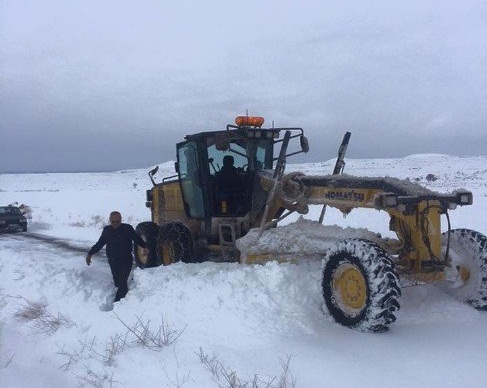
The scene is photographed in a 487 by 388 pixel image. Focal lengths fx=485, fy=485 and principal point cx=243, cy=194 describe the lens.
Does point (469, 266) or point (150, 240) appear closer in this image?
point (469, 266)

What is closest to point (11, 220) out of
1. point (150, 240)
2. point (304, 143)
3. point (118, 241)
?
point (150, 240)

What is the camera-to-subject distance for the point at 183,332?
16.4 ft

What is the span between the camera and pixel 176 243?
28.1 feet

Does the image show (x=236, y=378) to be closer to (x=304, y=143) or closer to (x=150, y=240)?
(x=304, y=143)

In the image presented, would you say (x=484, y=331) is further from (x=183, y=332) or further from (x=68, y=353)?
(x=68, y=353)

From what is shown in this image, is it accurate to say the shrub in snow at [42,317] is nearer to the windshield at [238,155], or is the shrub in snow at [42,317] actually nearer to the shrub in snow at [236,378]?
the shrub in snow at [236,378]

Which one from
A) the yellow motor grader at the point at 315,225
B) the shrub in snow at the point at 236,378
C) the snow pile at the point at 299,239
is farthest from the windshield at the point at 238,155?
the shrub in snow at the point at 236,378

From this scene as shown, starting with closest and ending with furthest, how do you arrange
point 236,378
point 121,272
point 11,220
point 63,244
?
point 236,378 → point 121,272 → point 63,244 → point 11,220

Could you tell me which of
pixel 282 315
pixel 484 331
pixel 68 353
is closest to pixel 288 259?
pixel 282 315

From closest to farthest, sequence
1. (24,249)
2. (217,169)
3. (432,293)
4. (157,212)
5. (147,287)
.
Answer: (432,293)
(147,287)
(217,169)
(157,212)
(24,249)

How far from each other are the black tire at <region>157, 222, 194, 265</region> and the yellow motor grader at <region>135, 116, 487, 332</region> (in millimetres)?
18

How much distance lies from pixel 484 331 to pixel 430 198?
1.42 metres

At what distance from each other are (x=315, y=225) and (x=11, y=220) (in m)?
17.1

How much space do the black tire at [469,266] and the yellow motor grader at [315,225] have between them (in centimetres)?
1
